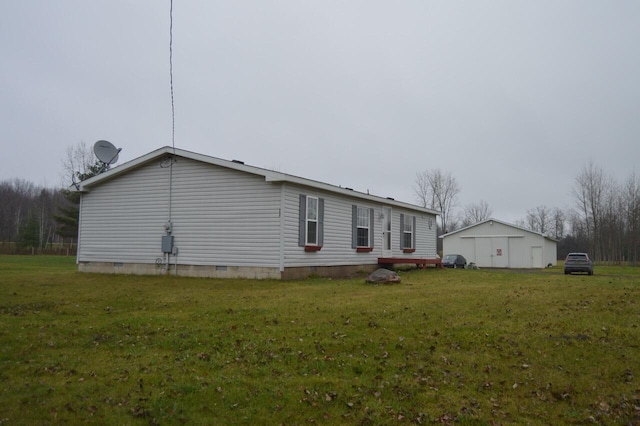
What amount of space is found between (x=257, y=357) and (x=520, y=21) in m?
13.1

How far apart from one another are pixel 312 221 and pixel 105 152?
8531 mm

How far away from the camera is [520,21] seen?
14.2 meters

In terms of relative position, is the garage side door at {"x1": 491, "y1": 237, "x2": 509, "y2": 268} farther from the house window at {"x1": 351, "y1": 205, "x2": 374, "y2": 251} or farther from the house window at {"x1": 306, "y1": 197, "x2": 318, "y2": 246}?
the house window at {"x1": 306, "y1": 197, "x2": 318, "y2": 246}

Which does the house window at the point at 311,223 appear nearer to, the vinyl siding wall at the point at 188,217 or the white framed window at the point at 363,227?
the vinyl siding wall at the point at 188,217

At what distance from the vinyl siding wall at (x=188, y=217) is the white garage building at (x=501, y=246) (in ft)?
90.7

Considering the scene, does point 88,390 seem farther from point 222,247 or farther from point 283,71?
point 283,71

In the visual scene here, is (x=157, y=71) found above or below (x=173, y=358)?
above

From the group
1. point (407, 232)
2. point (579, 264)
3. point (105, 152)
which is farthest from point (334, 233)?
point (579, 264)

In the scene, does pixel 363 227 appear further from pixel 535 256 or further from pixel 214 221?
pixel 535 256

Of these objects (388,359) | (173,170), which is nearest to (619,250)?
(173,170)

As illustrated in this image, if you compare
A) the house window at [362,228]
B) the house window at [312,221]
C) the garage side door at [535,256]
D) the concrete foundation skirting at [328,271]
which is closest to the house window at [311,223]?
the house window at [312,221]

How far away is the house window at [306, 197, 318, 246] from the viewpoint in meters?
16.0

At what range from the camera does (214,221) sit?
15703 mm

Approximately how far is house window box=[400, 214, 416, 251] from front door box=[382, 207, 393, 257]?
4.11 feet
